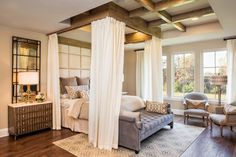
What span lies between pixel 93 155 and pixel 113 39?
2.14 metres

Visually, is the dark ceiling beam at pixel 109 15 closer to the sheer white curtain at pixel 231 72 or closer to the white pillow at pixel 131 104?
the white pillow at pixel 131 104

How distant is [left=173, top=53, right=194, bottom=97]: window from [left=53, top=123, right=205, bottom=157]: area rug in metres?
2.24

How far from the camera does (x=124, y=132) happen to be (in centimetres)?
313

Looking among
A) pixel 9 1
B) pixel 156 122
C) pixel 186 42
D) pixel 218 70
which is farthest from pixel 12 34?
pixel 218 70

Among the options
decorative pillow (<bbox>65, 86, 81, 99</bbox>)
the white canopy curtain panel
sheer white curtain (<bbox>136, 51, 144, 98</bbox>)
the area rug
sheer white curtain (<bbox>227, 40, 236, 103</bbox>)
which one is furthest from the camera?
sheer white curtain (<bbox>136, 51, 144, 98</bbox>)

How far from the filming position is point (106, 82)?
10.3ft

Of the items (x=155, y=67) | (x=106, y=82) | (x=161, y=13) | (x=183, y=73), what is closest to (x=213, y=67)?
(x=183, y=73)

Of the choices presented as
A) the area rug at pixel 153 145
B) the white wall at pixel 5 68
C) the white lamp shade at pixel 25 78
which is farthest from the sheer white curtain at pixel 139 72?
the white wall at pixel 5 68

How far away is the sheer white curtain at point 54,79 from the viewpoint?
434 cm

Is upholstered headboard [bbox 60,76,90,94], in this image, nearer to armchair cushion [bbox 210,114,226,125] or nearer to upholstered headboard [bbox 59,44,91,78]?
upholstered headboard [bbox 59,44,91,78]

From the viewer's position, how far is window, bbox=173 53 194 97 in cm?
607

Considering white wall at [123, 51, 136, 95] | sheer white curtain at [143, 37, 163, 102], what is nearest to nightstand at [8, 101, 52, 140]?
sheer white curtain at [143, 37, 163, 102]

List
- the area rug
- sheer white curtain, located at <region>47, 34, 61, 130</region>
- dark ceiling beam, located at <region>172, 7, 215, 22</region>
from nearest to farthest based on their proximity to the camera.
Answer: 1. the area rug
2. dark ceiling beam, located at <region>172, 7, 215, 22</region>
3. sheer white curtain, located at <region>47, 34, 61, 130</region>

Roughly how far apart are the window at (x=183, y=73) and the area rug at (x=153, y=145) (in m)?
2.24
